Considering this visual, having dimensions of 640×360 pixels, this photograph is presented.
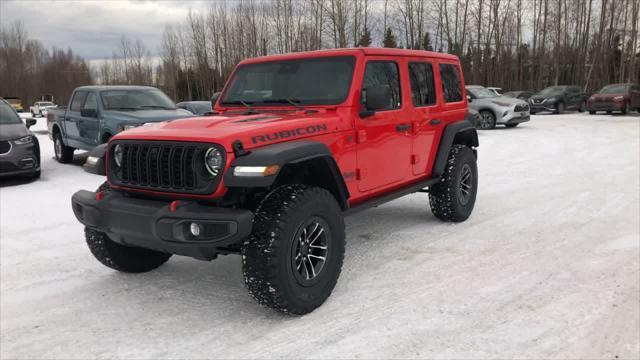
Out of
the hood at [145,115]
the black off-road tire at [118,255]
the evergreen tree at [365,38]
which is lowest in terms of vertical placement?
the black off-road tire at [118,255]

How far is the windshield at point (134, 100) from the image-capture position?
10047mm

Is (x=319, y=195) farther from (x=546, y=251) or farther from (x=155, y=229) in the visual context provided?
(x=546, y=251)

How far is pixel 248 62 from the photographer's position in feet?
16.5

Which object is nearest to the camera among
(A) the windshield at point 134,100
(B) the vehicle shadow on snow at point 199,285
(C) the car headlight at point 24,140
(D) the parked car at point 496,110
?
(B) the vehicle shadow on snow at point 199,285

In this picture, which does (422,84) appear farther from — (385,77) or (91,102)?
(91,102)

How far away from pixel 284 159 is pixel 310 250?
0.77m

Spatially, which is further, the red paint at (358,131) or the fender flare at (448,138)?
the fender flare at (448,138)

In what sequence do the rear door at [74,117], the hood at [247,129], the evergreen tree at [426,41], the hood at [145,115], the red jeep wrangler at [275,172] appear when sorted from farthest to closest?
1. the evergreen tree at [426,41]
2. the rear door at [74,117]
3. the hood at [145,115]
4. the hood at [247,129]
5. the red jeep wrangler at [275,172]

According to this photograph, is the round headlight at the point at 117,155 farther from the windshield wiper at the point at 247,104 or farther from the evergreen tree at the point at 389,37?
the evergreen tree at the point at 389,37

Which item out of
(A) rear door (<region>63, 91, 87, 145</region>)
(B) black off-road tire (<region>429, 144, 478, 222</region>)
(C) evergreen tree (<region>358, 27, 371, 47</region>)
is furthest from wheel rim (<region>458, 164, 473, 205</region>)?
(C) evergreen tree (<region>358, 27, 371, 47</region>)

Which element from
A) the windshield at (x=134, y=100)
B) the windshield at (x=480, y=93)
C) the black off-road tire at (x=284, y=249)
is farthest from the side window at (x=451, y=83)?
the windshield at (x=480, y=93)

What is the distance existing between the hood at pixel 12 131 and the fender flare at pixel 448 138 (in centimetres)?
737

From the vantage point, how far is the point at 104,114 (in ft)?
31.6

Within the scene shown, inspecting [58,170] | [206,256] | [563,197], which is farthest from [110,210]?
[58,170]
